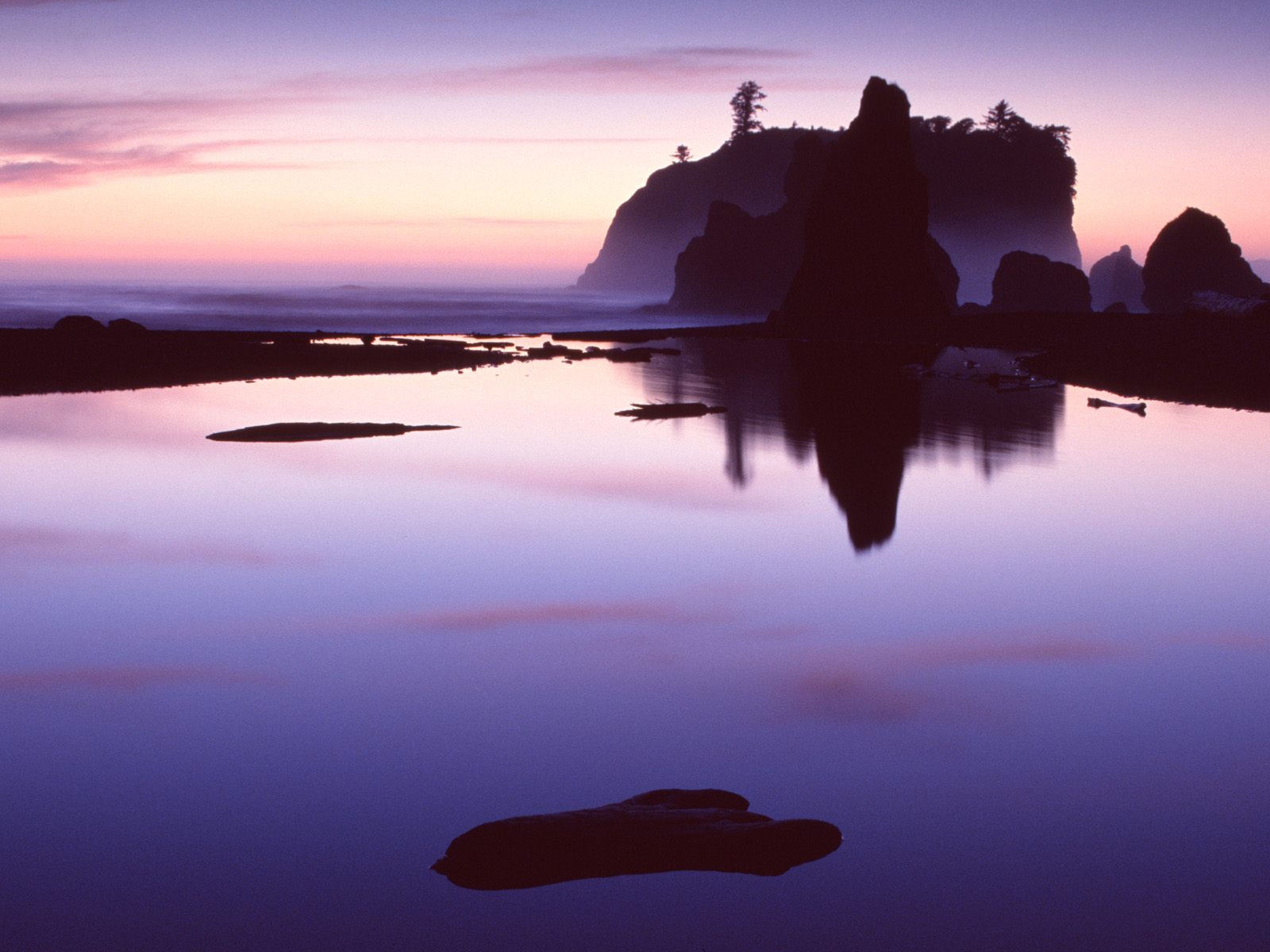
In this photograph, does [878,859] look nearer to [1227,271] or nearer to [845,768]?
[845,768]

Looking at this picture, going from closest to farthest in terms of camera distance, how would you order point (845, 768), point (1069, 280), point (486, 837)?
1. point (486, 837)
2. point (845, 768)
3. point (1069, 280)

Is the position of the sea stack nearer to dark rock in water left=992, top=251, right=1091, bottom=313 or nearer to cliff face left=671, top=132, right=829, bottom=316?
dark rock in water left=992, top=251, right=1091, bottom=313

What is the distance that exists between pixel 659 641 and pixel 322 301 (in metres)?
180

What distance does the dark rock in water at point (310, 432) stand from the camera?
103ft

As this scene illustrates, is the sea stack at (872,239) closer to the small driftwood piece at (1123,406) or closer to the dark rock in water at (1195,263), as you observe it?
the dark rock in water at (1195,263)

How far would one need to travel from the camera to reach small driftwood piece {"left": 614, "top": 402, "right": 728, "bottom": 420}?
38375mm

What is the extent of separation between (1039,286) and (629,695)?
114941 millimetres

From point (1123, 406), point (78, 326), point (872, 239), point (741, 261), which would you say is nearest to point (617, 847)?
point (1123, 406)

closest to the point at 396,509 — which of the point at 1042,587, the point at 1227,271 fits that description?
the point at 1042,587

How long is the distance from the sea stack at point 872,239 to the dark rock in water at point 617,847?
8541cm

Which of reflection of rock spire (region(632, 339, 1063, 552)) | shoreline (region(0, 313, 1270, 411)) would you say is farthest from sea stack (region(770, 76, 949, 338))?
reflection of rock spire (region(632, 339, 1063, 552))

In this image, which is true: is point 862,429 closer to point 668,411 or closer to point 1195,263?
point 668,411

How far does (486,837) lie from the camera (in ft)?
27.1

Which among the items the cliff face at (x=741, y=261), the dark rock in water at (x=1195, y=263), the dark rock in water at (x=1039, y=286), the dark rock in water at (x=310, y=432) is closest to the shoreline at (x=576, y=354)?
the dark rock in water at (x=310, y=432)
